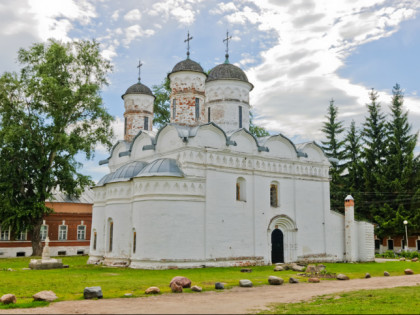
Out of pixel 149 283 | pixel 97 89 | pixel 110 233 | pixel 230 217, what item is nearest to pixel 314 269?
pixel 230 217

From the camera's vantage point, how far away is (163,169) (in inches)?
761

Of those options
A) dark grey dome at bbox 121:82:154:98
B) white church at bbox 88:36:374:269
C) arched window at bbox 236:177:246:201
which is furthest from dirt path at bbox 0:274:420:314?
Result: dark grey dome at bbox 121:82:154:98

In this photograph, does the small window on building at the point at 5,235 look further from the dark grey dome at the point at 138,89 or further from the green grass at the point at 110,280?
the green grass at the point at 110,280

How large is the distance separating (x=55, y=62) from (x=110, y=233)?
13204 millimetres

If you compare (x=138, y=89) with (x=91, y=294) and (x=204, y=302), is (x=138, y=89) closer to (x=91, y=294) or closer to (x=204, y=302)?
(x=91, y=294)

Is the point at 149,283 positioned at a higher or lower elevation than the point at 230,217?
lower

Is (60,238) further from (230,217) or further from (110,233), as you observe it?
(230,217)

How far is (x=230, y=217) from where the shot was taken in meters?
20.5

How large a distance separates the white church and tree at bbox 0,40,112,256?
4025 millimetres

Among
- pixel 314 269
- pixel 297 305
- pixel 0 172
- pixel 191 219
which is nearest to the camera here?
pixel 297 305

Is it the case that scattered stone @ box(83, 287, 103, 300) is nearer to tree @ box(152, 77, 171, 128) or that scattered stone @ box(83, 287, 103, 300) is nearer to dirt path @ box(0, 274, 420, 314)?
dirt path @ box(0, 274, 420, 314)

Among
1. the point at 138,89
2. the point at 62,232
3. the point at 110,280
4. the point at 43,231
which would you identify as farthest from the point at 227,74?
the point at 43,231

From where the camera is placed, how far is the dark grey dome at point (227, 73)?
2430 cm

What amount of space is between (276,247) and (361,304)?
1289cm
